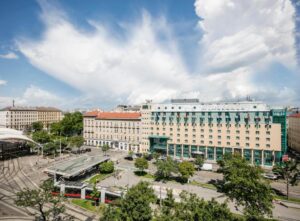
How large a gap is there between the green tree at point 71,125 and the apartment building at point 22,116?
67862 millimetres

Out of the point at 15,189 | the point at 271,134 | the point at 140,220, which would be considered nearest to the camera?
the point at 140,220

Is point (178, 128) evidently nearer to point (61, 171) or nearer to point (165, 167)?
point (165, 167)

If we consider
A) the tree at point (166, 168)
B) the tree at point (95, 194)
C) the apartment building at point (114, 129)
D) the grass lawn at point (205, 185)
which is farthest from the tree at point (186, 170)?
the apartment building at point (114, 129)

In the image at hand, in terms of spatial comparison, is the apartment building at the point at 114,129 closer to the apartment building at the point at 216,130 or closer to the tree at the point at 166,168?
the apartment building at the point at 216,130

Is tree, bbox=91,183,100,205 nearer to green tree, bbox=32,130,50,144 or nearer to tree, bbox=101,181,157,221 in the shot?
tree, bbox=101,181,157,221

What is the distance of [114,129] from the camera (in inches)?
4011

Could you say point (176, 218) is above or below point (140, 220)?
above

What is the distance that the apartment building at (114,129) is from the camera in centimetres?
9581

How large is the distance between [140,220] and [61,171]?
38996 millimetres

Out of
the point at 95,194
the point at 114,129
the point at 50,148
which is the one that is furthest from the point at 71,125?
the point at 95,194

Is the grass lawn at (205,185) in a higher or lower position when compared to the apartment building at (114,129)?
lower

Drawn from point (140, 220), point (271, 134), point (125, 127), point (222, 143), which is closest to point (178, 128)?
point (222, 143)

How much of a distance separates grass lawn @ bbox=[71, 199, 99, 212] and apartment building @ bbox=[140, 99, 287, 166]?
4902 centimetres

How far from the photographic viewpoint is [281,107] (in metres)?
70.7
